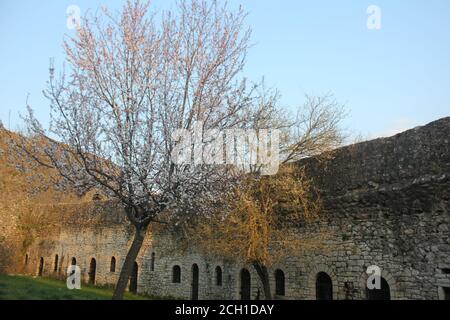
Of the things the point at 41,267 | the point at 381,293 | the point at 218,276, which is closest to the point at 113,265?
the point at 41,267

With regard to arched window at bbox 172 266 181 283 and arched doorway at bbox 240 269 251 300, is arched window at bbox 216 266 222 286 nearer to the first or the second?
arched doorway at bbox 240 269 251 300

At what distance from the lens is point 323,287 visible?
485 inches

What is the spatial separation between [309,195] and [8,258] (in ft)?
72.0

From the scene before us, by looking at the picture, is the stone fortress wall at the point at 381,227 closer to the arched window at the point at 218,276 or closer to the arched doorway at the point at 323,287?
the arched doorway at the point at 323,287

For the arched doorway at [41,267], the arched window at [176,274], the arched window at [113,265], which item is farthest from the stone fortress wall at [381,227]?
the arched doorway at [41,267]

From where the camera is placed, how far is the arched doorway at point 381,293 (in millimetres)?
10586

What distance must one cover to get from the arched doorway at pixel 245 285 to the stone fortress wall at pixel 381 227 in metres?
0.04

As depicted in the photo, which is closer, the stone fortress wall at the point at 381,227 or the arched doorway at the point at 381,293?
the stone fortress wall at the point at 381,227

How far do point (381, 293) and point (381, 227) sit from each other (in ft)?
5.97

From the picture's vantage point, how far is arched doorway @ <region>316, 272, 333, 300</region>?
12109 millimetres

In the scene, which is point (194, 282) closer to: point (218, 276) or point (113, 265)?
point (218, 276)

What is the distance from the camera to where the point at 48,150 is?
10383mm

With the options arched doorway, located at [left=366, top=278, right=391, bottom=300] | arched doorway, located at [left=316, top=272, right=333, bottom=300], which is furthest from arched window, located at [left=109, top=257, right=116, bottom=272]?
arched doorway, located at [left=366, top=278, right=391, bottom=300]

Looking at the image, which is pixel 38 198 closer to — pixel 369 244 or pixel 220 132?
pixel 220 132
